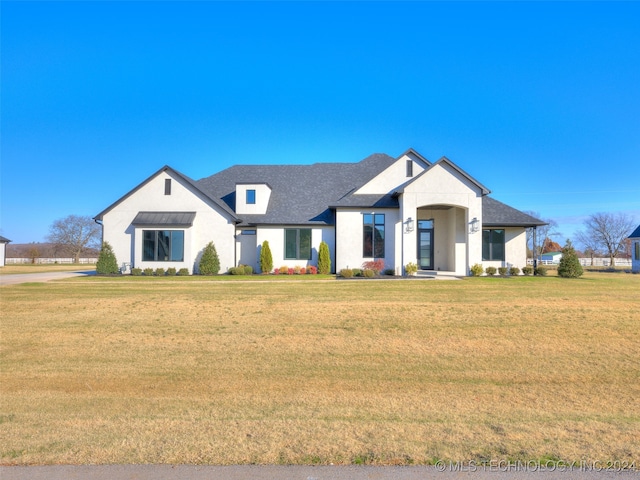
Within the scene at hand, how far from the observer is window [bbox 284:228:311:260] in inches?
1015

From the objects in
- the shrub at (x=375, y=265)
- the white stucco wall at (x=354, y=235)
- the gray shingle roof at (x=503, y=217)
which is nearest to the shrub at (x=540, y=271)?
the gray shingle roof at (x=503, y=217)

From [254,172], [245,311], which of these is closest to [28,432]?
[245,311]

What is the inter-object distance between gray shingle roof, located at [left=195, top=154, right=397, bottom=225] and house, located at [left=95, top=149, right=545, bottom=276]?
0.57 feet

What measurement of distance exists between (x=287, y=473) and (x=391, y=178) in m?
23.1


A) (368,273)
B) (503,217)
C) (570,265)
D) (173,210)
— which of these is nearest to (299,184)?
(173,210)

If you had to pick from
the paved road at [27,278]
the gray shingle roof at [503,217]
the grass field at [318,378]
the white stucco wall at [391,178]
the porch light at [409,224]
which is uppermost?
the white stucco wall at [391,178]

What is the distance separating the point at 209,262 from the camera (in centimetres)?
2438

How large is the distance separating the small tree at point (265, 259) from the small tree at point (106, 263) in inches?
344

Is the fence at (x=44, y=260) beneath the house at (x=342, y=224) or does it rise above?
beneath

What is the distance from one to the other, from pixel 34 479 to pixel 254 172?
28566mm

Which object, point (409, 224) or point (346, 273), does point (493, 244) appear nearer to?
point (409, 224)

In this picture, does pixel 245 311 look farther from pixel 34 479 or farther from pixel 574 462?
pixel 574 462

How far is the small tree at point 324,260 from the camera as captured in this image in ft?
80.8

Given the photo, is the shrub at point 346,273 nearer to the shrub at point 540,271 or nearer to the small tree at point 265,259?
the small tree at point 265,259
